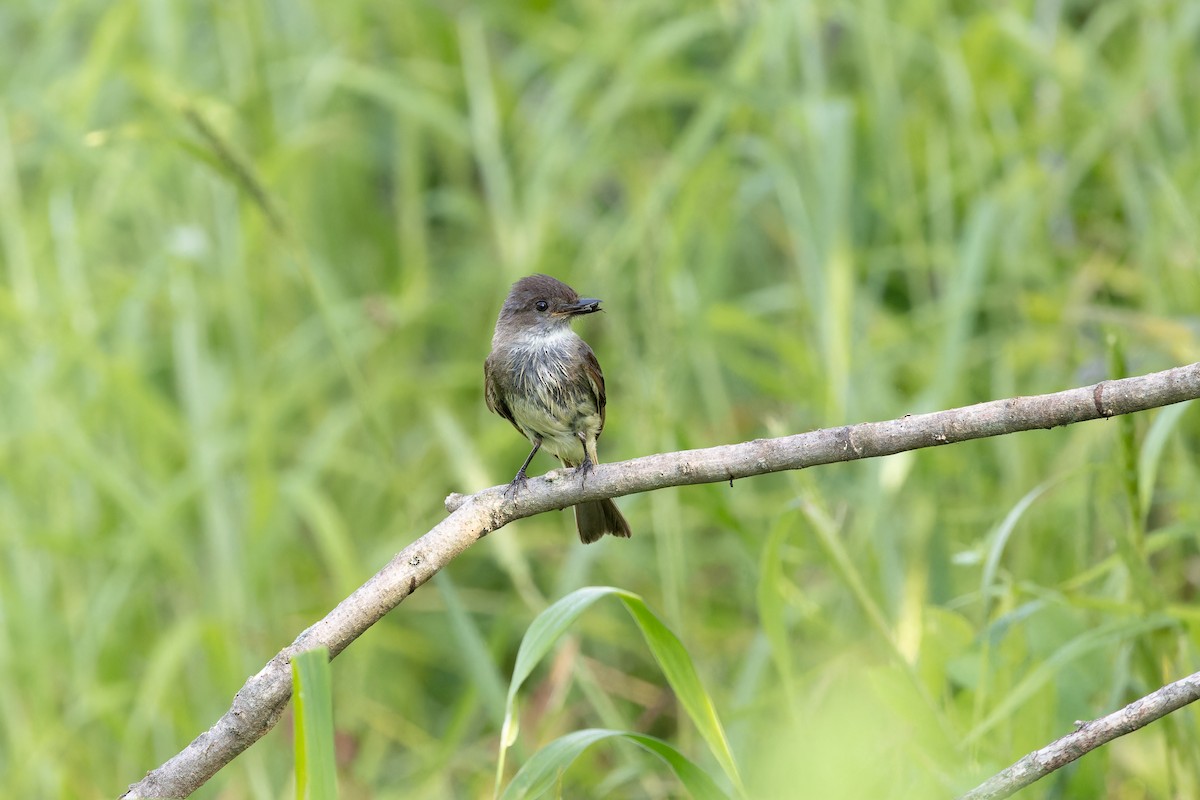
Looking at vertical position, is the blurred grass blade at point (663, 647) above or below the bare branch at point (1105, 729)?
above

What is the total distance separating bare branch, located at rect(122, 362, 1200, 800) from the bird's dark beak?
1460 mm

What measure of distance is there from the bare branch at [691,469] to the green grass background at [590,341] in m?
0.98

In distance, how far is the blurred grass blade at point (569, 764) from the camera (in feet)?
6.63

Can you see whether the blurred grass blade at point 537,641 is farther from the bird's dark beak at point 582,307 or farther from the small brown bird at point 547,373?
the bird's dark beak at point 582,307

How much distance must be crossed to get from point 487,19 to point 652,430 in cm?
283

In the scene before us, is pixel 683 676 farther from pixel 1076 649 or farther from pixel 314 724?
pixel 1076 649

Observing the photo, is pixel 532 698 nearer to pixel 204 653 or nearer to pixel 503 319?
pixel 204 653

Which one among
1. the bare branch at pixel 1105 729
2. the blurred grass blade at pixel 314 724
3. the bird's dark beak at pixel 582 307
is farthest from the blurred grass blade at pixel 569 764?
the bird's dark beak at pixel 582 307

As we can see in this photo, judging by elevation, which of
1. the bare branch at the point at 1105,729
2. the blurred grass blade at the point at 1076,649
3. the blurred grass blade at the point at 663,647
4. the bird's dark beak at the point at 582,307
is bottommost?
the blurred grass blade at the point at 1076,649

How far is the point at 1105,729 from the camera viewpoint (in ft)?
5.75

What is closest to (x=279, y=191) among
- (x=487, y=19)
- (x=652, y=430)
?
(x=487, y=19)

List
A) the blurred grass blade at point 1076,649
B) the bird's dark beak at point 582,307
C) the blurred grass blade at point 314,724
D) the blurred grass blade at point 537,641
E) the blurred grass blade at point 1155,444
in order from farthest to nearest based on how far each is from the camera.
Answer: the bird's dark beak at point 582,307
the blurred grass blade at point 1155,444
the blurred grass blade at point 1076,649
the blurred grass blade at point 537,641
the blurred grass blade at point 314,724

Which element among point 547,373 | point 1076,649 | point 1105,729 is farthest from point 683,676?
point 547,373

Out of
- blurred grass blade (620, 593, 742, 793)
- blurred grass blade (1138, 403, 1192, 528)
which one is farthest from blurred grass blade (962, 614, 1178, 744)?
blurred grass blade (620, 593, 742, 793)
